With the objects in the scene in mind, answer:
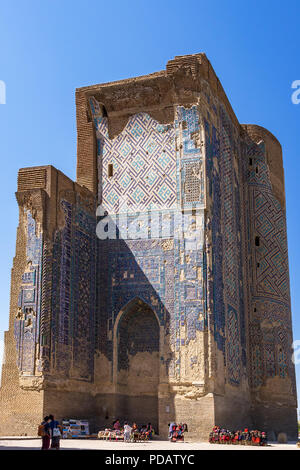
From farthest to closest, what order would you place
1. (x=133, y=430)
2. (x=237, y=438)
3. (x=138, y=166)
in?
(x=138, y=166)
(x=237, y=438)
(x=133, y=430)

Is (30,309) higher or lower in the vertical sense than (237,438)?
higher

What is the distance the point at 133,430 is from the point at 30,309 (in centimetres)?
326

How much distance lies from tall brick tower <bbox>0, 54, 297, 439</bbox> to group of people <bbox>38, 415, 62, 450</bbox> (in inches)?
109

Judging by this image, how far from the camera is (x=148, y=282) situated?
16.1 metres

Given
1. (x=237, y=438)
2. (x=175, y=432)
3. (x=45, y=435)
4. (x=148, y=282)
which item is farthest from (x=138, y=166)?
(x=45, y=435)

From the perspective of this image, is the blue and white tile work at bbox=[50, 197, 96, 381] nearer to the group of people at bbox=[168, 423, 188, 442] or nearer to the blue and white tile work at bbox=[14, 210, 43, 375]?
the blue and white tile work at bbox=[14, 210, 43, 375]

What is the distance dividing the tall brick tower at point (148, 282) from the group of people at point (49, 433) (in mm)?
2769

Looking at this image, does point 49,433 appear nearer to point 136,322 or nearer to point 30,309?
point 30,309

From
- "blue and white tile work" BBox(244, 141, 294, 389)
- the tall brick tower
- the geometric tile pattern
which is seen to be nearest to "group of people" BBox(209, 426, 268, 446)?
the tall brick tower

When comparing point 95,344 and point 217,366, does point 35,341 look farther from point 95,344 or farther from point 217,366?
point 217,366

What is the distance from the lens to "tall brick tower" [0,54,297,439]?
14453 millimetres

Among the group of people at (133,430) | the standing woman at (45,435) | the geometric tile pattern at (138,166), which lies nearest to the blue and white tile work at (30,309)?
the group of people at (133,430)

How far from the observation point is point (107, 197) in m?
17.2

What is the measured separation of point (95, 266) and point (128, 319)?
5.01 ft
